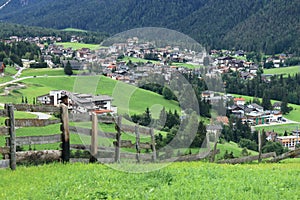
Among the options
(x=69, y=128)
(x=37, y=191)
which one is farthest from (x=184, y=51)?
(x=37, y=191)

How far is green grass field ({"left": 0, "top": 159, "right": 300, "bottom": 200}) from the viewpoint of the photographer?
27.0 ft

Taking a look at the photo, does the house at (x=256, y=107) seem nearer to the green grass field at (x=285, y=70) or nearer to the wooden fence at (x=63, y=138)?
the green grass field at (x=285, y=70)

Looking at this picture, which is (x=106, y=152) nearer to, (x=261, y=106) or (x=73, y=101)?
(x=73, y=101)

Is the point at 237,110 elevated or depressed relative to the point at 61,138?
depressed

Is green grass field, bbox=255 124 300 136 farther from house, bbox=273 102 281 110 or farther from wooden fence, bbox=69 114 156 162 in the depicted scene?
wooden fence, bbox=69 114 156 162

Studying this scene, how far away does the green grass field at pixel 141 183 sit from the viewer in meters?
8.22

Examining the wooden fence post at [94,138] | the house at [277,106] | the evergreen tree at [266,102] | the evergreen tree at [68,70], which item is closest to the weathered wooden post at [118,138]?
the wooden fence post at [94,138]

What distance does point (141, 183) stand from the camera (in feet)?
30.2

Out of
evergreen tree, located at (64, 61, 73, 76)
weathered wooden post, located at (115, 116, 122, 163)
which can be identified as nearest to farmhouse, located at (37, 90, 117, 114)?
Result: weathered wooden post, located at (115, 116, 122, 163)

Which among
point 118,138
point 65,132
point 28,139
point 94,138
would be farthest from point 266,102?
point 28,139

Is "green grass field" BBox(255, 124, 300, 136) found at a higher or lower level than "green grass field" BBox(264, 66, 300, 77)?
lower

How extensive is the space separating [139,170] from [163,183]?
124 cm

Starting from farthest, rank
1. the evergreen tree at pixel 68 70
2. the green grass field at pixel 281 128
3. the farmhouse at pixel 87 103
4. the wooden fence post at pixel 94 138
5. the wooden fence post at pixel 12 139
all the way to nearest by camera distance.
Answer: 1. the green grass field at pixel 281 128
2. the evergreen tree at pixel 68 70
3. the wooden fence post at pixel 94 138
4. the farmhouse at pixel 87 103
5. the wooden fence post at pixel 12 139

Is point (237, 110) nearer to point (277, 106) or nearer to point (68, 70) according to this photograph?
point (277, 106)
